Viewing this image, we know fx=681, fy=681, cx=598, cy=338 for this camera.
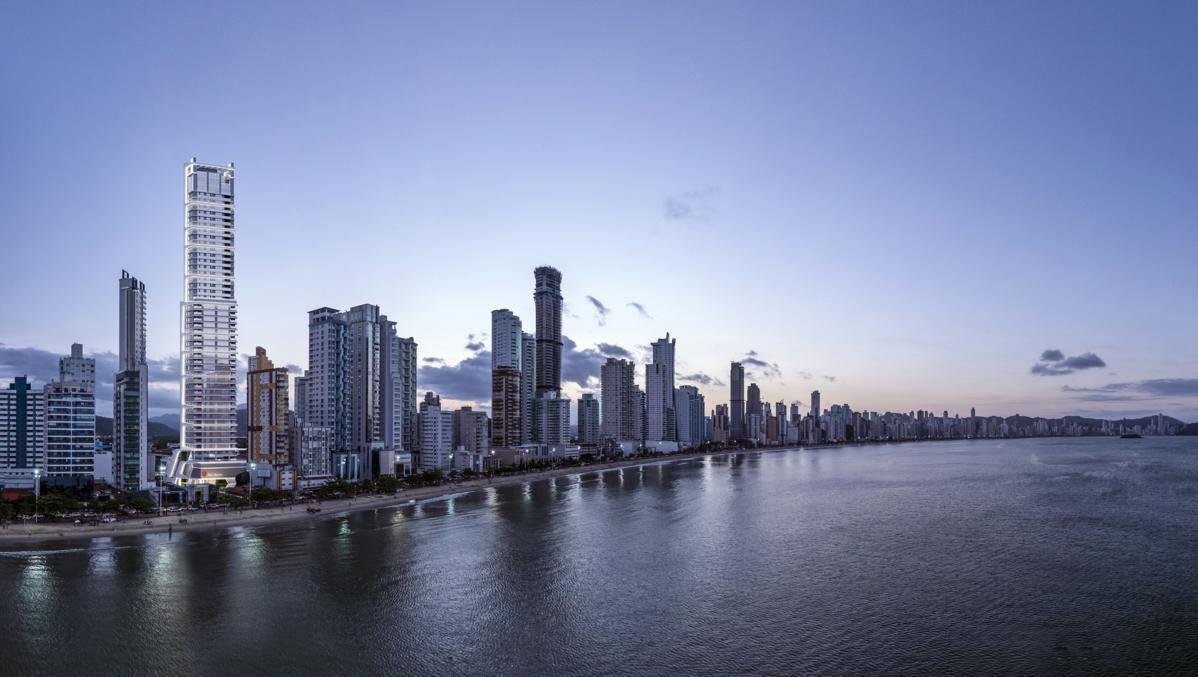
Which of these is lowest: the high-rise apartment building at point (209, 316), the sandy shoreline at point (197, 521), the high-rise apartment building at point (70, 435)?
the sandy shoreline at point (197, 521)

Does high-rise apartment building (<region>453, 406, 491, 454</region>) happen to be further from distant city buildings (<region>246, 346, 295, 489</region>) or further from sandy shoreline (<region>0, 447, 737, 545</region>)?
sandy shoreline (<region>0, 447, 737, 545</region>)

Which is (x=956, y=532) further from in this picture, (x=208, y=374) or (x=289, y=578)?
(x=208, y=374)

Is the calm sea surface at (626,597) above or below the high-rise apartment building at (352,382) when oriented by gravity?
below

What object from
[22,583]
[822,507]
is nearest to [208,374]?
[22,583]

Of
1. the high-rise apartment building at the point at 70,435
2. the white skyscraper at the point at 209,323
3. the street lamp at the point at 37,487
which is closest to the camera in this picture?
the street lamp at the point at 37,487

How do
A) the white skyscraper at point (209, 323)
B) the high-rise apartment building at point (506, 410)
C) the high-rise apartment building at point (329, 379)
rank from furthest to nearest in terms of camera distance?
the high-rise apartment building at point (506, 410), the high-rise apartment building at point (329, 379), the white skyscraper at point (209, 323)

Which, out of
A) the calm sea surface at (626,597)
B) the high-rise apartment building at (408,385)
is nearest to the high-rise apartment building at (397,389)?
the high-rise apartment building at (408,385)

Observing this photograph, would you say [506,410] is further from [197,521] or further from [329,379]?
[197,521]

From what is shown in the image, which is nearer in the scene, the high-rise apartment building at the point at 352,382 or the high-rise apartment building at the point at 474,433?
the high-rise apartment building at the point at 352,382

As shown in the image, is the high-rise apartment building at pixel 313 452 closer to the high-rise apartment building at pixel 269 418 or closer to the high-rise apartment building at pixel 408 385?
the high-rise apartment building at pixel 269 418
